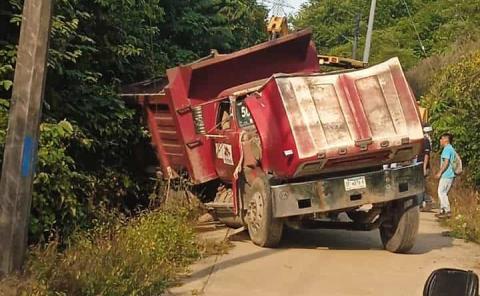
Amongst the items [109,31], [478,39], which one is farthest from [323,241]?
[478,39]

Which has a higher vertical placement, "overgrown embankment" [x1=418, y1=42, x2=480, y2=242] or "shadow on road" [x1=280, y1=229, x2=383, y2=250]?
"overgrown embankment" [x1=418, y1=42, x2=480, y2=242]

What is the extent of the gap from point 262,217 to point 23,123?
4.16 m

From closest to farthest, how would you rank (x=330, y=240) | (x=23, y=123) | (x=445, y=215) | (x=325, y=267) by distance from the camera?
1. (x=23, y=123)
2. (x=325, y=267)
3. (x=330, y=240)
4. (x=445, y=215)

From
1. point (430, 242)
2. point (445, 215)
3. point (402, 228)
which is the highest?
point (445, 215)

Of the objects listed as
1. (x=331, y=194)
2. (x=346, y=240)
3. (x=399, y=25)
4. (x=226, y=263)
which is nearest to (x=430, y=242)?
(x=346, y=240)

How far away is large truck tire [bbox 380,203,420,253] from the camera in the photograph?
985 cm

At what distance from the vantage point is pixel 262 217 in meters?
9.70

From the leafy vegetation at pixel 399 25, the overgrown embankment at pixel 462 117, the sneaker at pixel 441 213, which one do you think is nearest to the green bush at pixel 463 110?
the overgrown embankment at pixel 462 117

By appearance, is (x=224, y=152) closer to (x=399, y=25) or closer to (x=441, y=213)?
(x=441, y=213)

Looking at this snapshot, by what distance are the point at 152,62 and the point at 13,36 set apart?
4.64m

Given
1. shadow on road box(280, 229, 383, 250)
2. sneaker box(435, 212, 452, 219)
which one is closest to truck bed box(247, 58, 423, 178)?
shadow on road box(280, 229, 383, 250)

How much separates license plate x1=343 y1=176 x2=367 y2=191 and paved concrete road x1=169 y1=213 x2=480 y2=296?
0.90 metres

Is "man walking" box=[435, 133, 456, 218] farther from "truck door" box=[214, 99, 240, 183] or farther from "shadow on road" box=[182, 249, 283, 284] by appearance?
"shadow on road" box=[182, 249, 283, 284]

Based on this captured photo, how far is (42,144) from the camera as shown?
8430 millimetres
